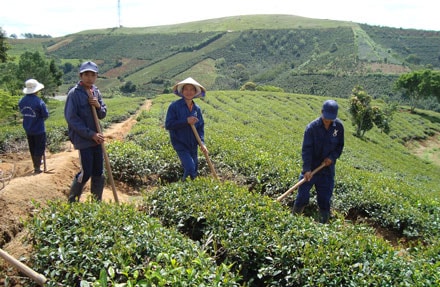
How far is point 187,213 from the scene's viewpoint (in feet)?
14.5

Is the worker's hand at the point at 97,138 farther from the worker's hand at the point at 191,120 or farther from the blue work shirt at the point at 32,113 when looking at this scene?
the blue work shirt at the point at 32,113

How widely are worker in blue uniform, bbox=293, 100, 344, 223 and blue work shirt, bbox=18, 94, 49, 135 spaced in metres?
5.73

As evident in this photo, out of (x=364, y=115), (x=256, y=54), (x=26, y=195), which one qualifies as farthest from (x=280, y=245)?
(x=256, y=54)

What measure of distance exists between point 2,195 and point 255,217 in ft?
11.3

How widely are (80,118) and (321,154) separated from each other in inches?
150

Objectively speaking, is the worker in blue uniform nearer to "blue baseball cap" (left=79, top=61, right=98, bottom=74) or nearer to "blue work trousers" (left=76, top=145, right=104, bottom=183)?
"blue work trousers" (left=76, top=145, right=104, bottom=183)

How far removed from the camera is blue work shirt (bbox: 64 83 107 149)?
4.70 m

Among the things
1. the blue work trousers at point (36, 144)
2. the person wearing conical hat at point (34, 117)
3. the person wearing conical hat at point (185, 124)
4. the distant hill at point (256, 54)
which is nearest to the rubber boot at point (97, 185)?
the person wearing conical hat at point (185, 124)

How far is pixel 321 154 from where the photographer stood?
5.62 meters

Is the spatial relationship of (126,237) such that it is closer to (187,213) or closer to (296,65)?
(187,213)

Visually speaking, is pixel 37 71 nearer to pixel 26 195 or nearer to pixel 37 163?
pixel 37 163

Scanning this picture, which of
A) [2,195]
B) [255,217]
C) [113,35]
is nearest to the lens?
[255,217]

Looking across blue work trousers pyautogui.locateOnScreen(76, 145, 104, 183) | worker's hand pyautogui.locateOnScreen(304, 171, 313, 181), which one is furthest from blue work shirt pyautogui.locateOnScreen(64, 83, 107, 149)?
worker's hand pyautogui.locateOnScreen(304, 171, 313, 181)

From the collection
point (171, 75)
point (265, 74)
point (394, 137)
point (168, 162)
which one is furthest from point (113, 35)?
point (168, 162)
